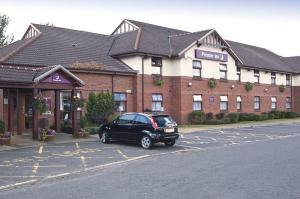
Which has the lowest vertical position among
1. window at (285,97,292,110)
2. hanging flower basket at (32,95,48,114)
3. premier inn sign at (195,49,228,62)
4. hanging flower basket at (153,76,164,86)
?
hanging flower basket at (32,95,48,114)

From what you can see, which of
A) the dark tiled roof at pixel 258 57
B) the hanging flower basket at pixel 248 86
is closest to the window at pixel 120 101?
the dark tiled roof at pixel 258 57

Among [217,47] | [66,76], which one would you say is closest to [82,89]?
[66,76]

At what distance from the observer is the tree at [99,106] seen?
26.2m

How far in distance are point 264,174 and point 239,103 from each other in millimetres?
30090

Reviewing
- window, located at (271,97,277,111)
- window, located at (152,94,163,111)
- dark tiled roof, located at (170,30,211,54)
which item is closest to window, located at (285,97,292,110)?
window, located at (271,97,277,111)

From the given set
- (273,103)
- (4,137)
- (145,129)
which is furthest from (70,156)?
(273,103)

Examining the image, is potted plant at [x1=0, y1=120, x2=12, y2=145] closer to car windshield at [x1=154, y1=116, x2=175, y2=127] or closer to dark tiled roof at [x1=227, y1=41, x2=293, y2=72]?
car windshield at [x1=154, y1=116, x2=175, y2=127]

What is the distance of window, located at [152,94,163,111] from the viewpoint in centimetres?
3253

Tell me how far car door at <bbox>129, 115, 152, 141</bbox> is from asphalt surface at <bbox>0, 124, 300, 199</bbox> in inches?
20.1

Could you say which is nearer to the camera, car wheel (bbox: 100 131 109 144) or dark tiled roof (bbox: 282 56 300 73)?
car wheel (bbox: 100 131 109 144)

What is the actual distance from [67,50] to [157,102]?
25.5 feet

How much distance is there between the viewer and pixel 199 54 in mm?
34750

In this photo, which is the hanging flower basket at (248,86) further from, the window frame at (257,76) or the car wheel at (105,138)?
the car wheel at (105,138)

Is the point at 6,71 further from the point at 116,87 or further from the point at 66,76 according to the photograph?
the point at 116,87
